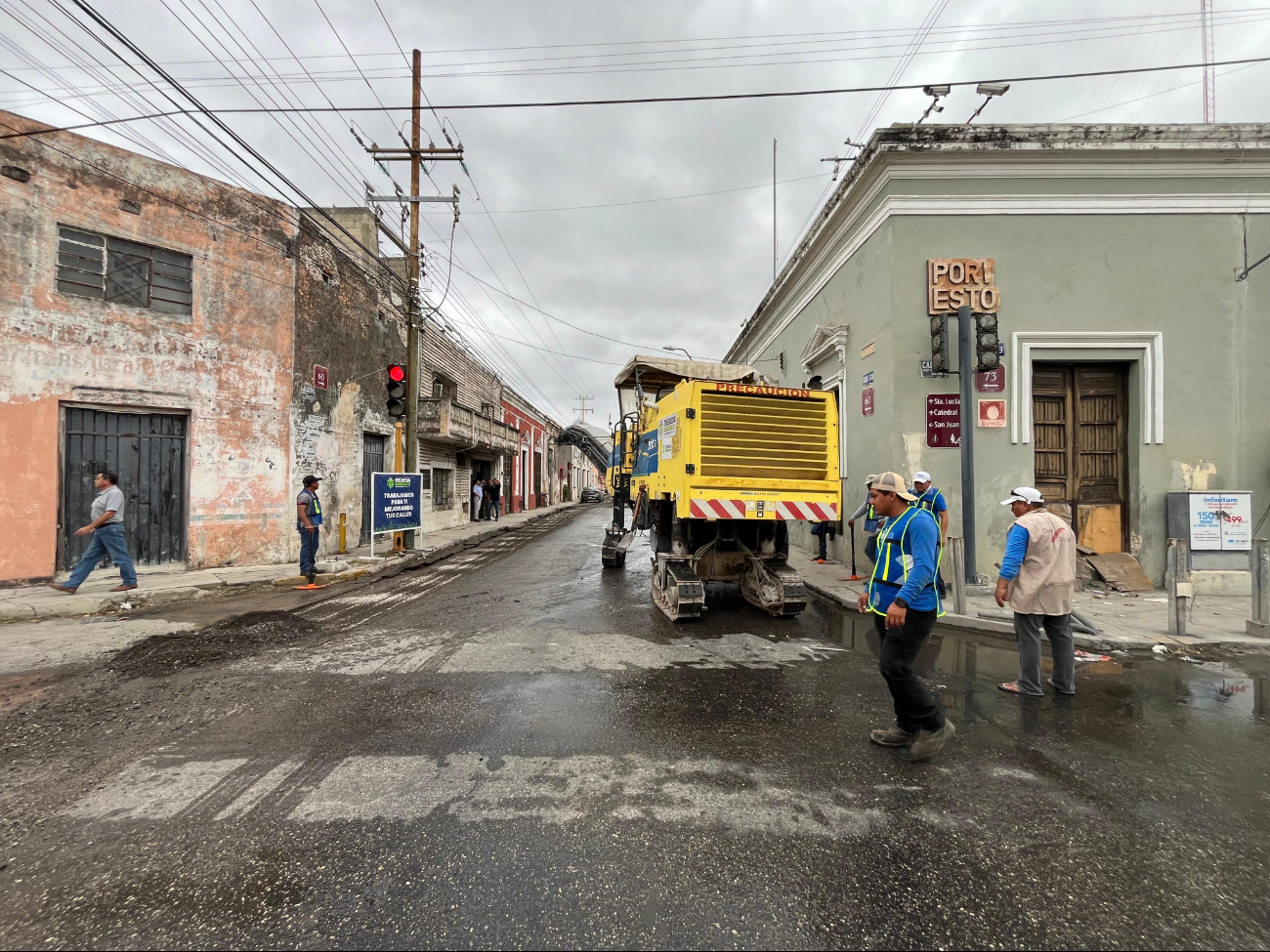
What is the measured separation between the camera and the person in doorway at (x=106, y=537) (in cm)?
768

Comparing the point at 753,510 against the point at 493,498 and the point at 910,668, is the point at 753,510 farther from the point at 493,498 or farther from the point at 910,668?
the point at 493,498

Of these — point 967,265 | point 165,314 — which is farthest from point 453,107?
point 967,265

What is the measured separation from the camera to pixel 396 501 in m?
12.1

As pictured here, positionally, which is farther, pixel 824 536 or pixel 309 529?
pixel 824 536

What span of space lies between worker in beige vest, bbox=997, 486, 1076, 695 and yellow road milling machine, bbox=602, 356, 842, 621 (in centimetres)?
249

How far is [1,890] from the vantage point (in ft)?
7.57

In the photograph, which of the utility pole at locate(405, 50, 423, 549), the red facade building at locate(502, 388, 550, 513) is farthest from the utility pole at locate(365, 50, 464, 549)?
the red facade building at locate(502, 388, 550, 513)

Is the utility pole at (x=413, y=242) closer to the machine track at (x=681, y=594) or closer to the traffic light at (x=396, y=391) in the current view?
the traffic light at (x=396, y=391)

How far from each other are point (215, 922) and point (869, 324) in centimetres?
1072

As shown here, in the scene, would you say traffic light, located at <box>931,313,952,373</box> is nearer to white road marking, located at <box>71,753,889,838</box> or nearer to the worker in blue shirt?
the worker in blue shirt

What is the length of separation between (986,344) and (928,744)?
21.9 ft

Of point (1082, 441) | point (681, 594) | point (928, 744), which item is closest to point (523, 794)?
point (928, 744)

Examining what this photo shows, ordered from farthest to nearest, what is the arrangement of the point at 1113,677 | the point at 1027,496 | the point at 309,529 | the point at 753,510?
the point at 309,529, the point at 753,510, the point at 1113,677, the point at 1027,496

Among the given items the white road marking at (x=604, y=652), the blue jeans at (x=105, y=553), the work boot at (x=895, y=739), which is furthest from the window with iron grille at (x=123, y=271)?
the work boot at (x=895, y=739)
